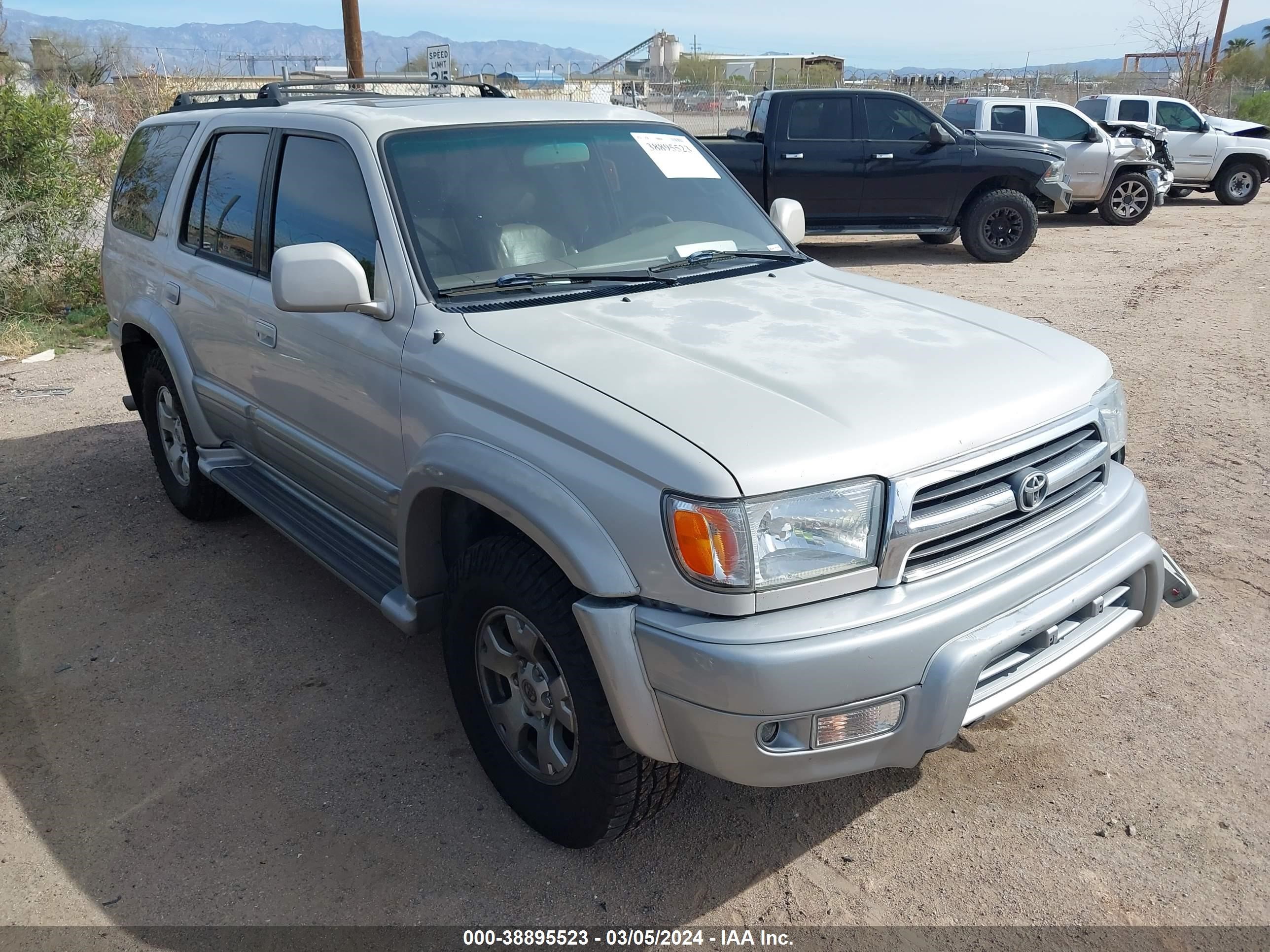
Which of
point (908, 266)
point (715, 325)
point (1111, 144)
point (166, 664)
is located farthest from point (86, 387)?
point (1111, 144)

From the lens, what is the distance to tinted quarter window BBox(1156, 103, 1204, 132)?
17406 millimetres

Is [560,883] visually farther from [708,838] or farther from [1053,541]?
[1053,541]

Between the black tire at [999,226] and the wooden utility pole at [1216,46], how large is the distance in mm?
20042

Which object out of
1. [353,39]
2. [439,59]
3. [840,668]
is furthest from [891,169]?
[840,668]

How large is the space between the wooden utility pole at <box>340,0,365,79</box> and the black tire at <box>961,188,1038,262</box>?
8.03 meters

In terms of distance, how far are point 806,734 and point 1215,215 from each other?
17.7 meters

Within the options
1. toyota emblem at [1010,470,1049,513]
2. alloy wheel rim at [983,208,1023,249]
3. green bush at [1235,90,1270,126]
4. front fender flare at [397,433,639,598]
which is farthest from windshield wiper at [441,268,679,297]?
green bush at [1235,90,1270,126]

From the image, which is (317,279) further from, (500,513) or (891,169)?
(891,169)

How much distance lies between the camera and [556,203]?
3.42 m

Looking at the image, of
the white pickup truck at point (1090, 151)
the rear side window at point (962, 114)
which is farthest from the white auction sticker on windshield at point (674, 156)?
the rear side window at point (962, 114)

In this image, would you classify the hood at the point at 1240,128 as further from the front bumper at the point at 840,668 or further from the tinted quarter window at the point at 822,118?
the front bumper at the point at 840,668

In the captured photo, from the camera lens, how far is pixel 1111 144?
1489 cm

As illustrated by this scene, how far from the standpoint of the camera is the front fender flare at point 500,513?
91.5 inches

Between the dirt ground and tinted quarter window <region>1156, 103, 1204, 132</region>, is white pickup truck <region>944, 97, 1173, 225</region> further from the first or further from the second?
the dirt ground
